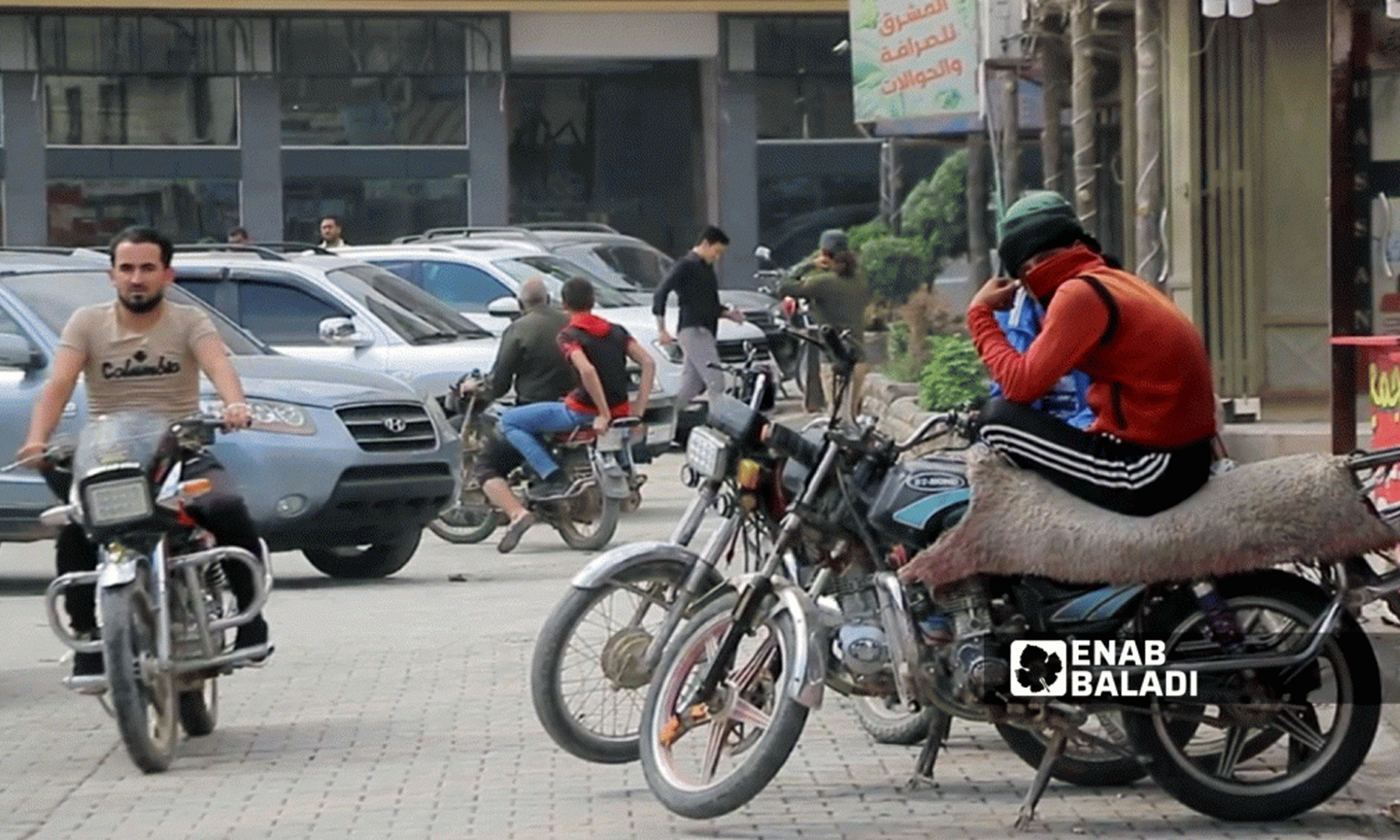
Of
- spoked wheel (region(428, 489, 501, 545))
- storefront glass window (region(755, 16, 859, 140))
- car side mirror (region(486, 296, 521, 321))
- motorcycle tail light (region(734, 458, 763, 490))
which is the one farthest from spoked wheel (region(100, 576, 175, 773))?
storefront glass window (region(755, 16, 859, 140))

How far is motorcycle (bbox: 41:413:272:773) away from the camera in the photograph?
27.9ft

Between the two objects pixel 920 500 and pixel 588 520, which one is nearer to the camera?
pixel 920 500

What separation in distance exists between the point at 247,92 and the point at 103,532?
34900 millimetres

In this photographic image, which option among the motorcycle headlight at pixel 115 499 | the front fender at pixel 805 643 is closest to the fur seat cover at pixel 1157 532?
the front fender at pixel 805 643

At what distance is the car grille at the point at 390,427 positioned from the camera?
1434cm

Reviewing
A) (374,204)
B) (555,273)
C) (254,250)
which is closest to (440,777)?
(254,250)

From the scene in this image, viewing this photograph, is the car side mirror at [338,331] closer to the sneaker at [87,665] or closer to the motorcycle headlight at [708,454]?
the sneaker at [87,665]

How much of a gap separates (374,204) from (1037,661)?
3658 centimetres

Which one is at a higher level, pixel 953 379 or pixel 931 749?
pixel 953 379

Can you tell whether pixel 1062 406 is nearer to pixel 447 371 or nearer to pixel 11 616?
pixel 11 616

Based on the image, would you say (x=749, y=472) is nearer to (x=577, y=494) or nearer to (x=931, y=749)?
(x=931, y=749)

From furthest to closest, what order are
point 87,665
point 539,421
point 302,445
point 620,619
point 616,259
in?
point 616,259
point 539,421
point 302,445
point 87,665
point 620,619

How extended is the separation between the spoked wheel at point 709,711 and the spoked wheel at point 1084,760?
706mm

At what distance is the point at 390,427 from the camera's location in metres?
Answer: 14.5
